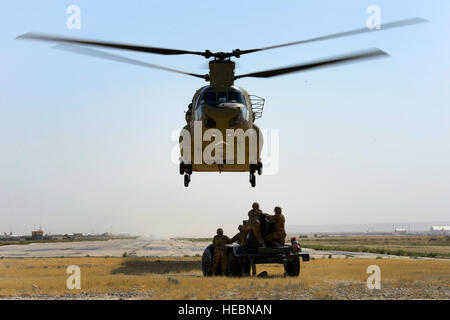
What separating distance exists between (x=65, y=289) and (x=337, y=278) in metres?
9.02

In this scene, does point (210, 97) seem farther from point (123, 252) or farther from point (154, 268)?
point (123, 252)

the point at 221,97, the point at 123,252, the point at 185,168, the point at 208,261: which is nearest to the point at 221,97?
the point at 221,97

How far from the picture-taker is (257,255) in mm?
16547

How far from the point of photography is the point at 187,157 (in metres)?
22.8

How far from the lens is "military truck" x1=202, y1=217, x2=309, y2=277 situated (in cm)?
1666

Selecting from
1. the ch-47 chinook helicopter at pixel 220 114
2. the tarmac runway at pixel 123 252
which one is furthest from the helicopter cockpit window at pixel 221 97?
the tarmac runway at pixel 123 252

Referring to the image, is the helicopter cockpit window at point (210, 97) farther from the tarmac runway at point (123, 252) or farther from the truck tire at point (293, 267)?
the tarmac runway at point (123, 252)

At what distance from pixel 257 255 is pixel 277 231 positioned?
120 centimetres

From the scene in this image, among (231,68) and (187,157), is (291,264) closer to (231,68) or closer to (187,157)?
(187,157)

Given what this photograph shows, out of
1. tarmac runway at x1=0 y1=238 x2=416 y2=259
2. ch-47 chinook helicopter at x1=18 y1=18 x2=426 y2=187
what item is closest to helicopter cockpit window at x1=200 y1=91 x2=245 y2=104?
ch-47 chinook helicopter at x1=18 y1=18 x2=426 y2=187
